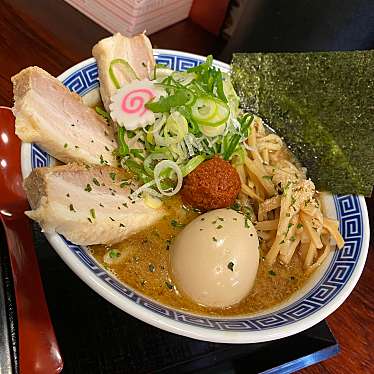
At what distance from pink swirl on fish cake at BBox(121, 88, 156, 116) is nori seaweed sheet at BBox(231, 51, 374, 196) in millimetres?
400

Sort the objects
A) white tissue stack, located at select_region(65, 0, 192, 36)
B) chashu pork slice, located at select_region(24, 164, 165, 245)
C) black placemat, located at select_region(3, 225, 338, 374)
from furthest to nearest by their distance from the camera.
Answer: white tissue stack, located at select_region(65, 0, 192, 36) < black placemat, located at select_region(3, 225, 338, 374) < chashu pork slice, located at select_region(24, 164, 165, 245)

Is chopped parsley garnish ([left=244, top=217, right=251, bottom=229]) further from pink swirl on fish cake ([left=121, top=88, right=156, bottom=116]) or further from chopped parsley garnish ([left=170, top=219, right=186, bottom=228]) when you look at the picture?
pink swirl on fish cake ([left=121, top=88, right=156, bottom=116])

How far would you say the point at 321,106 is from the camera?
156 centimetres

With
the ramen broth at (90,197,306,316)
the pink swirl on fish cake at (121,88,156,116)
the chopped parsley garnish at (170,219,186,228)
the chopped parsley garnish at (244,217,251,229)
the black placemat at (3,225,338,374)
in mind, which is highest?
the pink swirl on fish cake at (121,88,156,116)

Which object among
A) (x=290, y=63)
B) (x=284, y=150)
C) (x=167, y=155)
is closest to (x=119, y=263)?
(x=167, y=155)

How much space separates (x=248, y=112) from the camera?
1.66 metres

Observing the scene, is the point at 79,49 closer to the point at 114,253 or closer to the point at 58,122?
the point at 58,122

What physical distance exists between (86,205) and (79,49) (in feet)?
3.10

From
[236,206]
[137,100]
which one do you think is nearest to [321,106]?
[236,206]

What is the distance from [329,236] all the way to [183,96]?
1.78ft

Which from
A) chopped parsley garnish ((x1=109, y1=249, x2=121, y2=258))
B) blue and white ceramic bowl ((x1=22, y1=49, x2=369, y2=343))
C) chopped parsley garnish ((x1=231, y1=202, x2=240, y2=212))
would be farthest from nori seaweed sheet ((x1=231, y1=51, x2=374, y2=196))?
chopped parsley garnish ((x1=109, y1=249, x2=121, y2=258))

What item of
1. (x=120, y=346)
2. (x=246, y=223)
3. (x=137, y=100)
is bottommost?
(x=120, y=346)

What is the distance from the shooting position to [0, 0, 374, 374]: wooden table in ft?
4.80

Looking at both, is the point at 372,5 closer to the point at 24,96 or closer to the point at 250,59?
the point at 250,59
